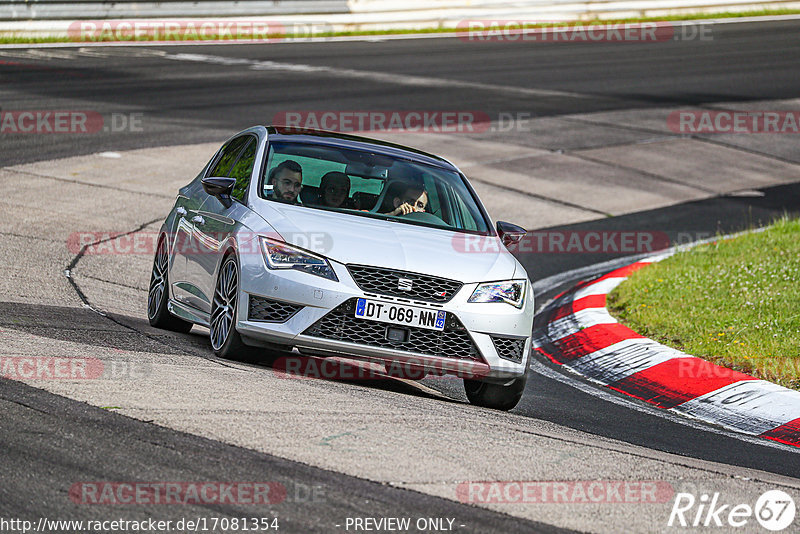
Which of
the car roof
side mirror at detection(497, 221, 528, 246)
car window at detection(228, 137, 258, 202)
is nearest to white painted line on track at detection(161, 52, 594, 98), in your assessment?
the car roof

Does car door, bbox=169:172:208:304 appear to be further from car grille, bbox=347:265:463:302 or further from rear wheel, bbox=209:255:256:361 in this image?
car grille, bbox=347:265:463:302

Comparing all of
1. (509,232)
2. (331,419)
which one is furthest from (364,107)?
(331,419)

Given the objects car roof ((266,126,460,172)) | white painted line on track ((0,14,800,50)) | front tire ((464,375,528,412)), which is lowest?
front tire ((464,375,528,412))

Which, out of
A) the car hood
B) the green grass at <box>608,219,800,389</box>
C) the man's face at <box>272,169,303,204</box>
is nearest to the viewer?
the car hood

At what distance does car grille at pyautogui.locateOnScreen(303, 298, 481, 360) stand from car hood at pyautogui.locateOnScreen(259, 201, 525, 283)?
29 cm

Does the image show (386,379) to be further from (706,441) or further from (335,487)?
(335,487)

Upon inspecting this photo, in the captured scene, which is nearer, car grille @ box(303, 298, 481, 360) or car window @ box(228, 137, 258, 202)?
car grille @ box(303, 298, 481, 360)

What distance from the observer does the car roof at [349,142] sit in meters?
8.64

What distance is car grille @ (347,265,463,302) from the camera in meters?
7.05

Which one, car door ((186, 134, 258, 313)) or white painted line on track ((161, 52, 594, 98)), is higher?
white painted line on track ((161, 52, 594, 98))

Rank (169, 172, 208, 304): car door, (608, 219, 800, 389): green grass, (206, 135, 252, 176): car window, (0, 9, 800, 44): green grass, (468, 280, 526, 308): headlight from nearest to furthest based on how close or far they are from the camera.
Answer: (468, 280, 526, 308): headlight
(169, 172, 208, 304): car door
(608, 219, 800, 389): green grass
(206, 135, 252, 176): car window
(0, 9, 800, 44): green grass

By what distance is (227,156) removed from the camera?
921 centimetres

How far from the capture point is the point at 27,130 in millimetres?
17594

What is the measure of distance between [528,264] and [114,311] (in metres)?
5.21
